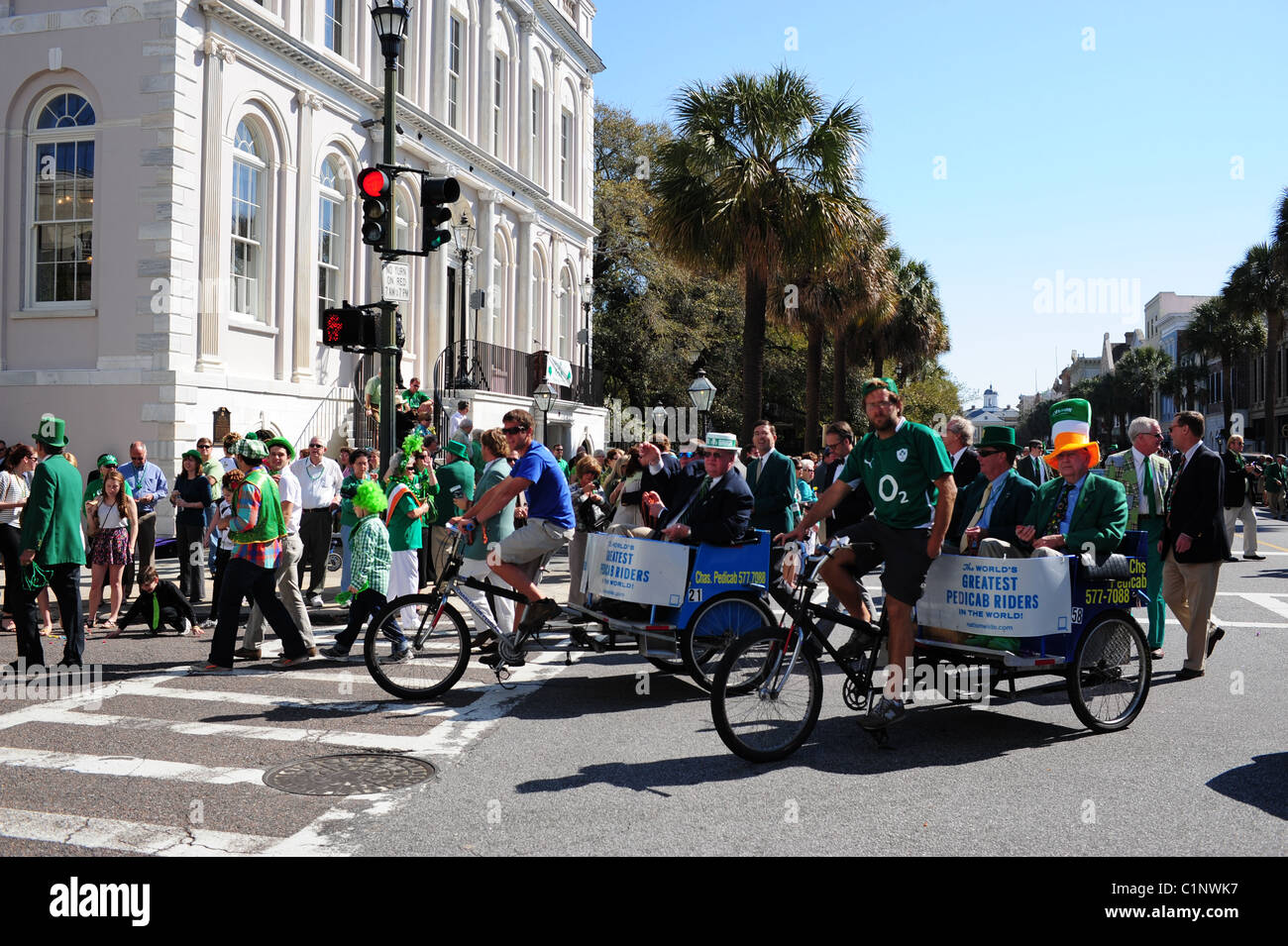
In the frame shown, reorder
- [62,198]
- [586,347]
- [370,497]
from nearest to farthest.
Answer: [370,497], [62,198], [586,347]

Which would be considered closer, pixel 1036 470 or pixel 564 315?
pixel 1036 470

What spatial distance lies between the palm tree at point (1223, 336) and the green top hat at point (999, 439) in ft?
200

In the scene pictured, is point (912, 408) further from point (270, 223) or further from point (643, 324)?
point (270, 223)

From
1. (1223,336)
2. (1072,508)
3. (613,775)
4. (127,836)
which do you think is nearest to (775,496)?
(1072,508)

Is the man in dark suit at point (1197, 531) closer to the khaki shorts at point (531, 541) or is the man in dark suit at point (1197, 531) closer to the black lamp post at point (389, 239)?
the khaki shorts at point (531, 541)

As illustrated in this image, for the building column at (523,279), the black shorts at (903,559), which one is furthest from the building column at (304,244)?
the black shorts at (903,559)

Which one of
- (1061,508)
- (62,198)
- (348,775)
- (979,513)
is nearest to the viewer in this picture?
(348,775)

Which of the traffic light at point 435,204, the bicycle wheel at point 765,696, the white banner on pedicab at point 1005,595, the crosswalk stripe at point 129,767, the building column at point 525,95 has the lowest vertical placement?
the crosswalk stripe at point 129,767

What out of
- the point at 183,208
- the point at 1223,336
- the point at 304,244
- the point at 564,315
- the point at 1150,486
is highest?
the point at 1223,336

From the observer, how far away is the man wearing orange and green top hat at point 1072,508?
6867 millimetres

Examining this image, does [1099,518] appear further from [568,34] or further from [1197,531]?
[568,34]

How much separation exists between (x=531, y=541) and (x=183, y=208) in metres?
12.5

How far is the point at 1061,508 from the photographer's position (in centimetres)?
732
